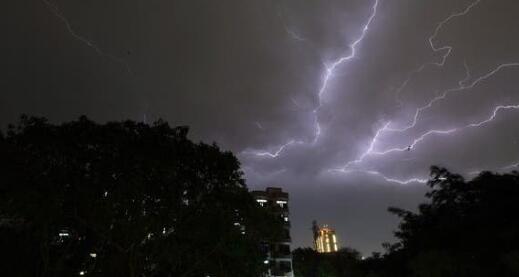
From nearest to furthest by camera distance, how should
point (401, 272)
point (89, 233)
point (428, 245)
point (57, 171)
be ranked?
point (57, 171) → point (428, 245) → point (89, 233) → point (401, 272)

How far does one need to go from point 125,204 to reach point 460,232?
32.3ft

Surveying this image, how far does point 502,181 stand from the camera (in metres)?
13.0

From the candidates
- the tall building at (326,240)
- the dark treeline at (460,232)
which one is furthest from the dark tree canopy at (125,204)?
the tall building at (326,240)

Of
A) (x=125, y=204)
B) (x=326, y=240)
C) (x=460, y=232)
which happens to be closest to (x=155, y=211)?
(x=125, y=204)

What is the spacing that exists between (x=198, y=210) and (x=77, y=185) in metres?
3.73

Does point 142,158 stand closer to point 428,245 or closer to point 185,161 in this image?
point 185,161

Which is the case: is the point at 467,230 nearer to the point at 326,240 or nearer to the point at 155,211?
the point at 155,211

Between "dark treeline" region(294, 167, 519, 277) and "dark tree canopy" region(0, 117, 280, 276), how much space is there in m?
4.99

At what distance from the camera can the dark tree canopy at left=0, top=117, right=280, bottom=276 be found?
12914 millimetres

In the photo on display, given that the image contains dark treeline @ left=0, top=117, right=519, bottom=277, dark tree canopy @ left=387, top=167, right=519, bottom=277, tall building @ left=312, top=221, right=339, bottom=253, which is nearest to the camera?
dark tree canopy @ left=387, top=167, right=519, bottom=277

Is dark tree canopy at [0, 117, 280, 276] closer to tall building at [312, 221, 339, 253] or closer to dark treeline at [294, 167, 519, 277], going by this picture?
dark treeline at [294, 167, 519, 277]

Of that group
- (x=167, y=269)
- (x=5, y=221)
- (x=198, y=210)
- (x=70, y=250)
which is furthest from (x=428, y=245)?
(x=5, y=221)

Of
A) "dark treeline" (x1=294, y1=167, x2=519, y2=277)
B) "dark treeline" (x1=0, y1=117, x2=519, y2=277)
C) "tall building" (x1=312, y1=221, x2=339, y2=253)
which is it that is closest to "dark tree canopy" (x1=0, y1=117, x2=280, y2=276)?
"dark treeline" (x1=0, y1=117, x2=519, y2=277)

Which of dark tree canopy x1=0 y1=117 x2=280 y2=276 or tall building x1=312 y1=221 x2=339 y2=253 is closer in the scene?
dark tree canopy x1=0 y1=117 x2=280 y2=276
